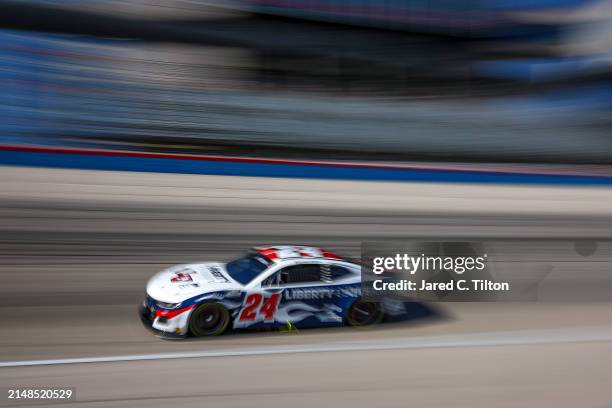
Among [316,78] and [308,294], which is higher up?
[316,78]

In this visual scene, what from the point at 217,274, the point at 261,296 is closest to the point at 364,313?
the point at 261,296

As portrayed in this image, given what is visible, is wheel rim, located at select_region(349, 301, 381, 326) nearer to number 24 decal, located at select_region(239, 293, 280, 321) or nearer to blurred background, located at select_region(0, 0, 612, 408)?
blurred background, located at select_region(0, 0, 612, 408)

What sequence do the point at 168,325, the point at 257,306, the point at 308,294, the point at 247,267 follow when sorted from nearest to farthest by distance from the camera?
the point at 168,325
the point at 257,306
the point at 308,294
the point at 247,267

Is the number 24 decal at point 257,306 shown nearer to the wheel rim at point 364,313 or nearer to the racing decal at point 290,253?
the racing decal at point 290,253

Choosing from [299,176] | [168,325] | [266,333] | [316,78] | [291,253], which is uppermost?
[316,78]

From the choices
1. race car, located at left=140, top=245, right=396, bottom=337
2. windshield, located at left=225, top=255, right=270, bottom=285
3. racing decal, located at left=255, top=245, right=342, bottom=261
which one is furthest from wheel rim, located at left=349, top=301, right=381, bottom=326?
windshield, located at left=225, top=255, right=270, bottom=285

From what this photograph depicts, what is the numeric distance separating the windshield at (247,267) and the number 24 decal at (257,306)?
195 mm

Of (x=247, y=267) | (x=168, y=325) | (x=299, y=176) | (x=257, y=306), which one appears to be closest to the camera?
(x=168, y=325)

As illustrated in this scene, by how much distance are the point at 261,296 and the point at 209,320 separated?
547 millimetres

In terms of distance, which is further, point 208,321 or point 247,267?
point 247,267

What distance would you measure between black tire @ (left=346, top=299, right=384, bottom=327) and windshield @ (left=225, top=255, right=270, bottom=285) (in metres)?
1.00

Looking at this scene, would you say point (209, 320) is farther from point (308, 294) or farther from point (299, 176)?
point (299, 176)

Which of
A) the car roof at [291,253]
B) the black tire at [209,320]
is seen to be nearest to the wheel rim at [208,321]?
the black tire at [209,320]

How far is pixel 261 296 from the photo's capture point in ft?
19.9
